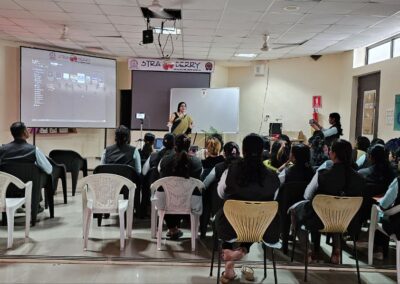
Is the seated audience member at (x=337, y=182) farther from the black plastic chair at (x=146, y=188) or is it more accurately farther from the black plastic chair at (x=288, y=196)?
the black plastic chair at (x=146, y=188)

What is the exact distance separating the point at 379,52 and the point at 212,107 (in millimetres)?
3792

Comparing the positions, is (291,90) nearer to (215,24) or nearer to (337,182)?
(215,24)

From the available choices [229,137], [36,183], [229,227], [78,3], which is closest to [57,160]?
[36,183]

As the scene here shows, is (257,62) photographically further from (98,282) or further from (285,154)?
(98,282)

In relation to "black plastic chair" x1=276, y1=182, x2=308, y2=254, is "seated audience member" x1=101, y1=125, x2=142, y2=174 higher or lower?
higher

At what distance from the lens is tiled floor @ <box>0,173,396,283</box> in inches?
127

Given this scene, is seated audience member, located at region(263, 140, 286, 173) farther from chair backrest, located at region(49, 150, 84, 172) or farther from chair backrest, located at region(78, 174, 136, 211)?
chair backrest, located at region(49, 150, 84, 172)

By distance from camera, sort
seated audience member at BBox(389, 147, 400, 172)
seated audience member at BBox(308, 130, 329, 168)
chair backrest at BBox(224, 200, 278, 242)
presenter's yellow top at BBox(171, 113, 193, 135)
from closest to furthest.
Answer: chair backrest at BBox(224, 200, 278, 242), seated audience member at BBox(389, 147, 400, 172), seated audience member at BBox(308, 130, 329, 168), presenter's yellow top at BBox(171, 113, 193, 135)

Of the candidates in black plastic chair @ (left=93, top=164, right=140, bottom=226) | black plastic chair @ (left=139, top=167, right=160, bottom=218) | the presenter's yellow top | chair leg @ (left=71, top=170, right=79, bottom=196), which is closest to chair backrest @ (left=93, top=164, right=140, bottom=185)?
black plastic chair @ (left=93, top=164, right=140, bottom=226)

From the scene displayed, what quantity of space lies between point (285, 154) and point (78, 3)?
3379 millimetres

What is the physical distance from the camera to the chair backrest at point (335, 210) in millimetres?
3124

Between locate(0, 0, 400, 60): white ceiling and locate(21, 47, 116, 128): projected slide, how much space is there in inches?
15.7

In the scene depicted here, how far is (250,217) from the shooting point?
113 inches

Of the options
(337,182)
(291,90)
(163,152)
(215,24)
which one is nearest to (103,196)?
(163,152)
